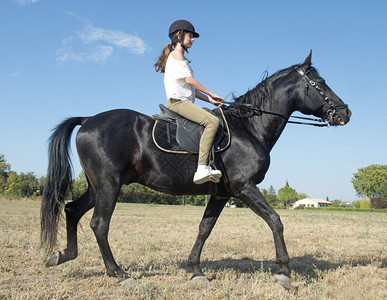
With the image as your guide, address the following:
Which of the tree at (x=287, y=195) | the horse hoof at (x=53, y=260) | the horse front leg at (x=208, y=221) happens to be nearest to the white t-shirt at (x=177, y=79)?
the horse front leg at (x=208, y=221)

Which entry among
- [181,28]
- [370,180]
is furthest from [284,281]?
[370,180]

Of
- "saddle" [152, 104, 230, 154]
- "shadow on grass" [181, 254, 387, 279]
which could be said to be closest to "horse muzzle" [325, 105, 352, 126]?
"saddle" [152, 104, 230, 154]

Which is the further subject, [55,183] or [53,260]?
[55,183]

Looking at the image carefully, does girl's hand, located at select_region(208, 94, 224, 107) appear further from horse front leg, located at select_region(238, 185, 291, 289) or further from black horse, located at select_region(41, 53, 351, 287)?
horse front leg, located at select_region(238, 185, 291, 289)

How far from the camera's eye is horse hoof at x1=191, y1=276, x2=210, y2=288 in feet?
16.1

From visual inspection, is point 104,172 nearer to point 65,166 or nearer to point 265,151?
point 65,166

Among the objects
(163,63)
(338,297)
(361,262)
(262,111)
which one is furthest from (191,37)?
(361,262)

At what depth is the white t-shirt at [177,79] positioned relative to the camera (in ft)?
16.5

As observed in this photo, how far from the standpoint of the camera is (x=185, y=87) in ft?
17.1

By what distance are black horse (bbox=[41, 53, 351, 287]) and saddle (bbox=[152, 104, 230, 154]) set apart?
10 cm

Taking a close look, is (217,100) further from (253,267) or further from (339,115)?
(253,267)

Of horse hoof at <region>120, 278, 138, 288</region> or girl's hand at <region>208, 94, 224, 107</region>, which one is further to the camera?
girl's hand at <region>208, 94, 224, 107</region>

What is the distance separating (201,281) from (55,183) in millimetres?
2699

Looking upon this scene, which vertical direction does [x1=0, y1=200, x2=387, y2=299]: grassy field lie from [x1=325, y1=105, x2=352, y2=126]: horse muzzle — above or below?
below
